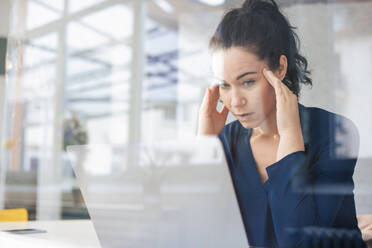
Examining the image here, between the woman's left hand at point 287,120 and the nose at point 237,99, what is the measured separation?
0.18m

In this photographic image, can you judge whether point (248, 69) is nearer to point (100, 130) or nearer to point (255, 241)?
point (255, 241)

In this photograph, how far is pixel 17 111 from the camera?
569 cm

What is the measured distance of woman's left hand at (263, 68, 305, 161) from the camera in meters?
2.04

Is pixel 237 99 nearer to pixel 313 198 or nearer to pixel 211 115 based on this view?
pixel 211 115

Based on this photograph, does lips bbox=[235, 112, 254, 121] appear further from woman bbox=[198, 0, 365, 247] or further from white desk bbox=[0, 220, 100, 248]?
white desk bbox=[0, 220, 100, 248]

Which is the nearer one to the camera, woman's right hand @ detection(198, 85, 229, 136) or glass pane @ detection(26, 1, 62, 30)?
woman's right hand @ detection(198, 85, 229, 136)

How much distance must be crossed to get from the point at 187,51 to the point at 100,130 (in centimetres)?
249

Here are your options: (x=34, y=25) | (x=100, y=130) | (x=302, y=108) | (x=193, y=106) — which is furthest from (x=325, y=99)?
(x=34, y=25)

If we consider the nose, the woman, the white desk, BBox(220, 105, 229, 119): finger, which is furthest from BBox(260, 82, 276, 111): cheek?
the white desk

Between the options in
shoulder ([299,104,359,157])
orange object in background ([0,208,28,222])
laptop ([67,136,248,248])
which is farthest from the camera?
orange object in background ([0,208,28,222])

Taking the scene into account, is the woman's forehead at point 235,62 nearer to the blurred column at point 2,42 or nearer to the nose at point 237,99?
the nose at point 237,99

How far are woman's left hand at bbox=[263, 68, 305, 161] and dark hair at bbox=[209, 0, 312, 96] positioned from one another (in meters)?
0.04

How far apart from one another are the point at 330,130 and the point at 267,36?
0.54 m

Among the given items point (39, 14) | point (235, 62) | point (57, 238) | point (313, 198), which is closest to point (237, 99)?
point (235, 62)
